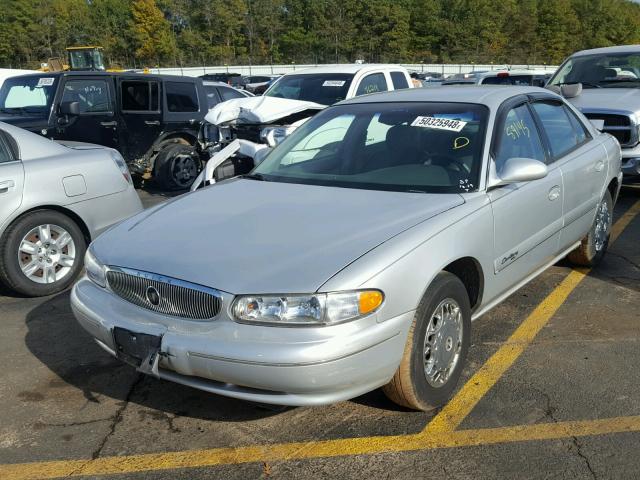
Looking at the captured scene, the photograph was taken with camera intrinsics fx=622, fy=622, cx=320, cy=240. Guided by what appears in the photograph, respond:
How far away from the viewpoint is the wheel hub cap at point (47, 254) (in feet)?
16.1

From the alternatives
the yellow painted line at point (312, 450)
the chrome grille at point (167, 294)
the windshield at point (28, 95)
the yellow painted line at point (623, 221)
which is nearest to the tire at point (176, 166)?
the windshield at point (28, 95)

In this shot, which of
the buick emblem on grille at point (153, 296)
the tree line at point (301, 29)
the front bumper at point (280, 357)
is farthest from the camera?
the tree line at point (301, 29)

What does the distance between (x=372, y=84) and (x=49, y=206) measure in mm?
5314

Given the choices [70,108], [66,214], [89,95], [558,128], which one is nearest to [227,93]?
[89,95]

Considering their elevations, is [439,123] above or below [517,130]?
above

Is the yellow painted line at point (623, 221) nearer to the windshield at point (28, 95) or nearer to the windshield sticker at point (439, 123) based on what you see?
the windshield sticker at point (439, 123)

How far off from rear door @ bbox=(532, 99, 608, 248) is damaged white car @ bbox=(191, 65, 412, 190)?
2506 millimetres

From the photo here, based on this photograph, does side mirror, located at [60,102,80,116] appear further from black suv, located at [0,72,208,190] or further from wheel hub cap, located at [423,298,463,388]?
wheel hub cap, located at [423,298,463,388]

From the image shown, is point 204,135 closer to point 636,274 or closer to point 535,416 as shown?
point 636,274

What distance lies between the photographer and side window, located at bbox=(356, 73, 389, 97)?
28.8 ft

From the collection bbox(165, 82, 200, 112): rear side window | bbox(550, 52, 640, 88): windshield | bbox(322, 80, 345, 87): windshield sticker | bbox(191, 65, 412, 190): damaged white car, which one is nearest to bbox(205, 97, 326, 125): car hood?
bbox(191, 65, 412, 190): damaged white car

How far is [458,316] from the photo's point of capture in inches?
128

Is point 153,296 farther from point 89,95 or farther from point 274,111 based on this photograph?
point 89,95

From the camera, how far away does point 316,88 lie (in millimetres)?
8859
